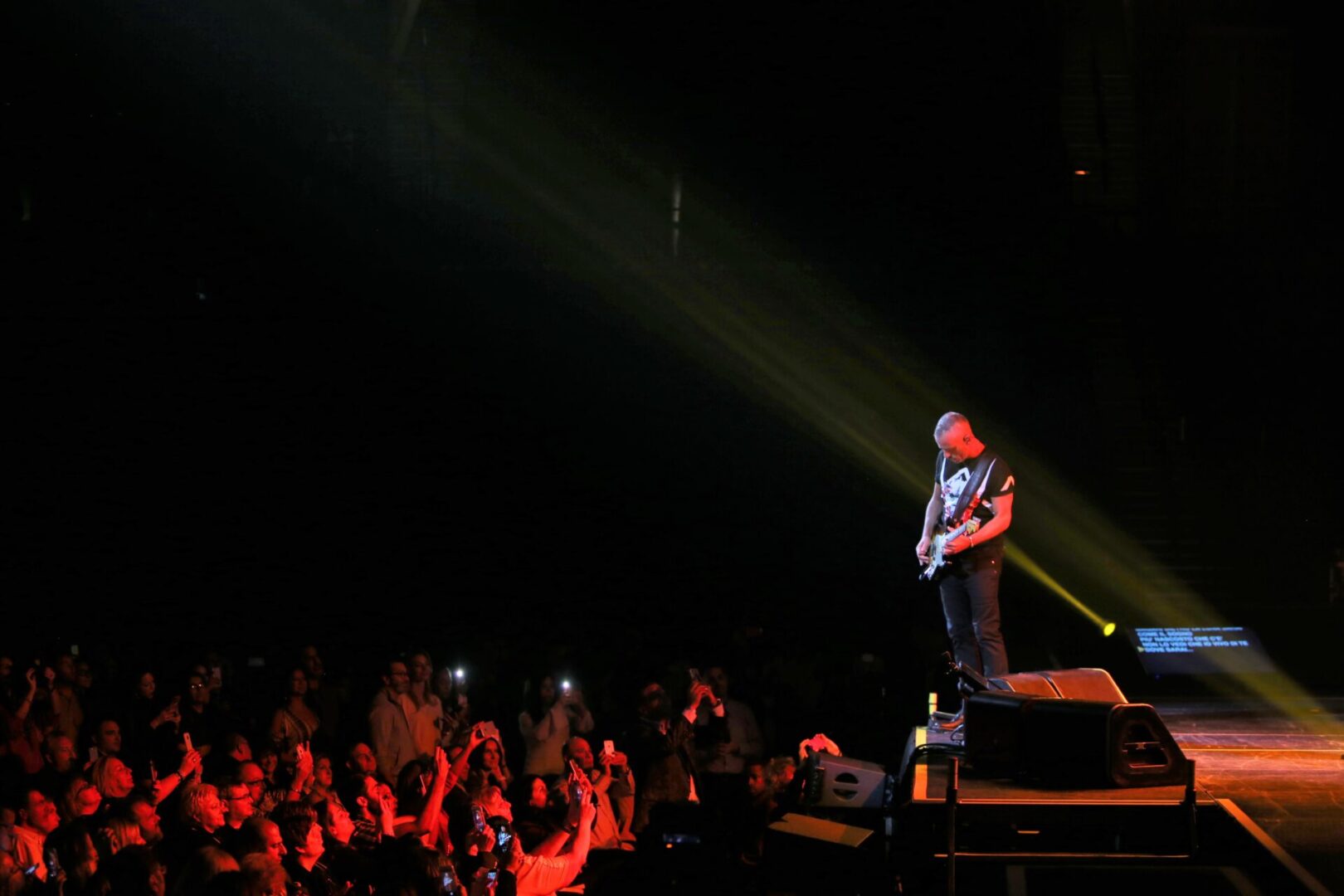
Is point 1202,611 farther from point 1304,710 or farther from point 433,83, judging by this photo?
point 433,83

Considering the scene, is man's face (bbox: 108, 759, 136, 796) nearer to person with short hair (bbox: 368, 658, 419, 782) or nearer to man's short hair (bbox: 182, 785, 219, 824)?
man's short hair (bbox: 182, 785, 219, 824)

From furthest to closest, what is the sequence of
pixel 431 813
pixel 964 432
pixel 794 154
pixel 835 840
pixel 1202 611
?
pixel 794 154 < pixel 1202 611 < pixel 431 813 < pixel 964 432 < pixel 835 840

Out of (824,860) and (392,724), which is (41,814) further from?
(824,860)

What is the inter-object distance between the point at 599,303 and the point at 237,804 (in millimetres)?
6914

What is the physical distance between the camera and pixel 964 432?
17.9 feet

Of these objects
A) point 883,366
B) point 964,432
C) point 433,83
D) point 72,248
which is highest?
point 433,83

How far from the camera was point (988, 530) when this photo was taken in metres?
5.37

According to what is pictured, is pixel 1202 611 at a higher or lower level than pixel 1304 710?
higher

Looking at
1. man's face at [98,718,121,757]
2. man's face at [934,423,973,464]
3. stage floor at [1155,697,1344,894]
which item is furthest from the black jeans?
man's face at [98,718,121,757]

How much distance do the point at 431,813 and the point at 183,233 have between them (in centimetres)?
731

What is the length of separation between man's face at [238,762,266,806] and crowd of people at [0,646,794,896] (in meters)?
0.01

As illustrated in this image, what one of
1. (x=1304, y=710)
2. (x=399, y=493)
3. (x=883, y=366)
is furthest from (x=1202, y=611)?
(x=399, y=493)

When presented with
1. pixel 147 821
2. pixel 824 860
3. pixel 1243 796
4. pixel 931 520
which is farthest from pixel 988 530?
pixel 147 821

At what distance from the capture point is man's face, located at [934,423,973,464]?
5.45m
